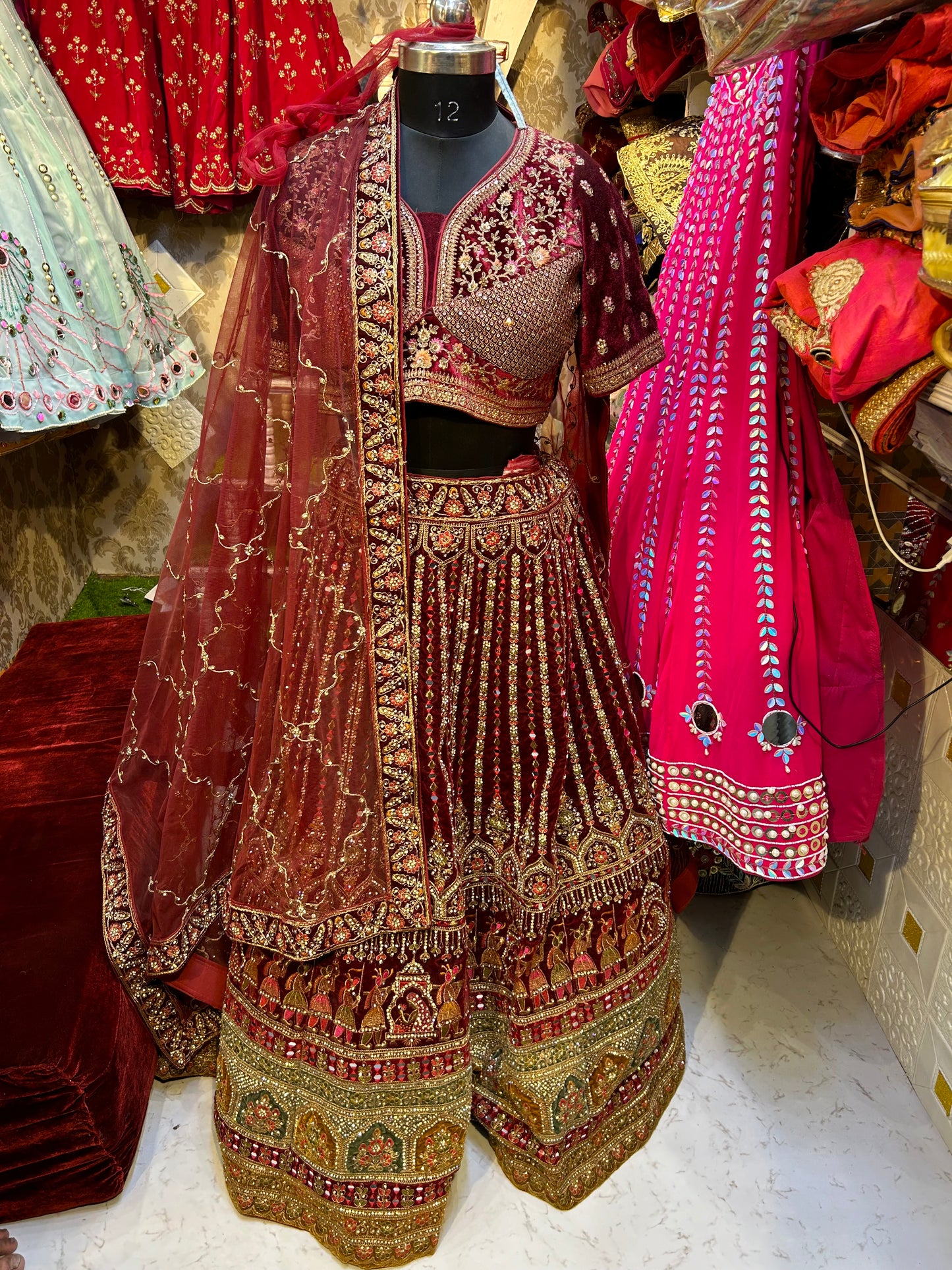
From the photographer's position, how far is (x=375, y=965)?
3.89 ft

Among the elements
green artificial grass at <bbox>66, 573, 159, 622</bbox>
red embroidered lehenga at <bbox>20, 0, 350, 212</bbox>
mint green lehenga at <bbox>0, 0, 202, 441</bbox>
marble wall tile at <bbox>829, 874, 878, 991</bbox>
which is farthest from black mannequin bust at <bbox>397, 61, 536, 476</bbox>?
green artificial grass at <bbox>66, 573, 159, 622</bbox>

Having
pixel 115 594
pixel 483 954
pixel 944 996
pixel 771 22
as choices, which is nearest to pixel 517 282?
pixel 771 22

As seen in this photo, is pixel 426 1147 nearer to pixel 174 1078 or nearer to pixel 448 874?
pixel 448 874

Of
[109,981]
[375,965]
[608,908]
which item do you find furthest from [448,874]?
[109,981]

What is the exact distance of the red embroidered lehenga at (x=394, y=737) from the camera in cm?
108

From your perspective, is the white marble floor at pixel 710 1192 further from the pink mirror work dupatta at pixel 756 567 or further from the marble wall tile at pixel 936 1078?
the pink mirror work dupatta at pixel 756 567

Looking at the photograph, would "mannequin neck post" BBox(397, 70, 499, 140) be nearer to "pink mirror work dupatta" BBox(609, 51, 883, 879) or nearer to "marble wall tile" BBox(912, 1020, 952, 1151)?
"pink mirror work dupatta" BBox(609, 51, 883, 879)

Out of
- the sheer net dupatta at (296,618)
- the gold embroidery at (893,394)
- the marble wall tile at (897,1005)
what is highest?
the gold embroidery at (893,394)

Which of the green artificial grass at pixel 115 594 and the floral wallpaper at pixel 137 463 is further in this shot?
the green artificial grass at pixel 115 594

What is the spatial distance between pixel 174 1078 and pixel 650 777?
2.88ft

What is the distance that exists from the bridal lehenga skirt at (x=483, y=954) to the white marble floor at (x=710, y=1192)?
0.05 meters

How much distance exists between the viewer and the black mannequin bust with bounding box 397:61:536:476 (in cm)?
107

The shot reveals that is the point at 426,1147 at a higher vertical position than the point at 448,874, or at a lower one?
lower

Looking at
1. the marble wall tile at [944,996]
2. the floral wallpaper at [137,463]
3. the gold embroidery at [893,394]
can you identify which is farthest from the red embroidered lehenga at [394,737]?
the floral wallpaper at [137,463]
